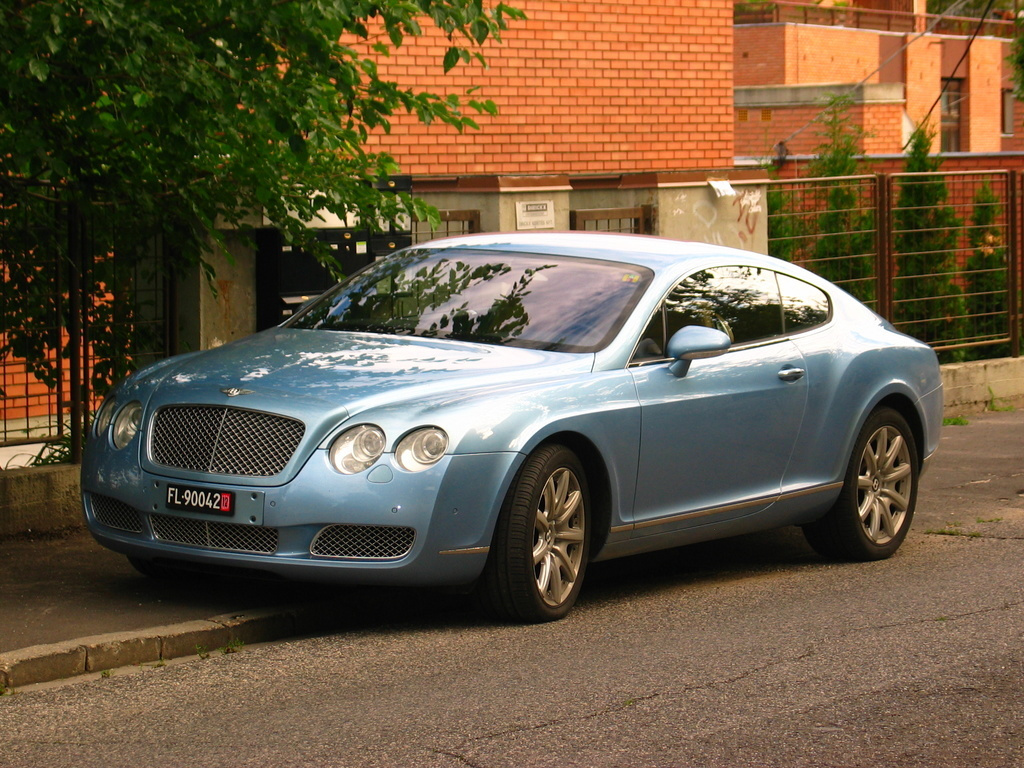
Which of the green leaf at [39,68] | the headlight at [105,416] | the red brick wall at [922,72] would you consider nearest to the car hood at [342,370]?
the headlight at [105,416]

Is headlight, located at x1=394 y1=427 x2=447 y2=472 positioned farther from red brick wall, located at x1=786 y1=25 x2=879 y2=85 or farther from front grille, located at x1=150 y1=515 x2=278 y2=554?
red brick wall, located at x1=786 y1=25 x2=879 y2=85

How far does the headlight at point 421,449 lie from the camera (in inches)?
242

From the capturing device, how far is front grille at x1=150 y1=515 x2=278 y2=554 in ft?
20.5

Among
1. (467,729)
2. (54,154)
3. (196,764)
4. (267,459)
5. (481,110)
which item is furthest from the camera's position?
(481,110)

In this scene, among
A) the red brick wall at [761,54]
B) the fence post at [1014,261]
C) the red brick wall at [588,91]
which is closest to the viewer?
the red brick wall at [588,91]

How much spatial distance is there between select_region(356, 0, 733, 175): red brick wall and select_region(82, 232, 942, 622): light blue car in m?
7.09

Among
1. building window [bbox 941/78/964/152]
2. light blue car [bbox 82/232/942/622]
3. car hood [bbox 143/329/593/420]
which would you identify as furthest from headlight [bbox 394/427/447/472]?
building window [bbox 941/78/964/152]

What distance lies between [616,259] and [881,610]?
6.68 feet

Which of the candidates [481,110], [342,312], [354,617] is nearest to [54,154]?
[342,312]

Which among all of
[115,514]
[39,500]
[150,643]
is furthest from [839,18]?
[150,643]

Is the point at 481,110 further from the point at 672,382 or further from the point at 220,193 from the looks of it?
the point at 672,382

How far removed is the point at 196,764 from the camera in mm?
4762

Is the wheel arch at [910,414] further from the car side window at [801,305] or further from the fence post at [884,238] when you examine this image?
Answer: the fence post at [884,238]

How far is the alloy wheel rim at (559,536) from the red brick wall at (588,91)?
837 cm
